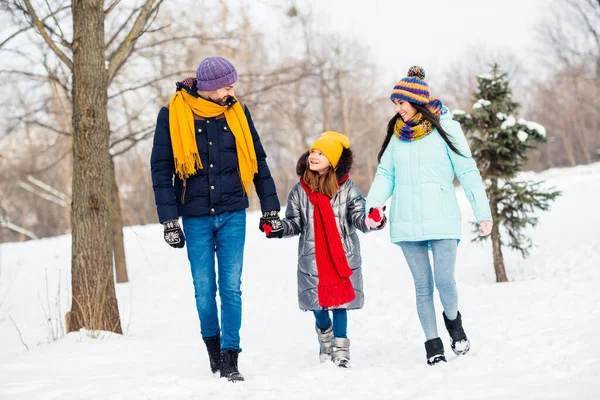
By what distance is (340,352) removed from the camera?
4.63 metres

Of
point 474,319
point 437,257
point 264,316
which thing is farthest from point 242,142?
point 264,316

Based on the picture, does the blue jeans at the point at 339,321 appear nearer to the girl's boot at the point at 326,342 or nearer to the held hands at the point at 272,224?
the girl's boot at the point at 326,342

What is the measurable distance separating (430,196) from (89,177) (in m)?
3.63

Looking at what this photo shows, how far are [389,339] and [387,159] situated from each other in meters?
2.24

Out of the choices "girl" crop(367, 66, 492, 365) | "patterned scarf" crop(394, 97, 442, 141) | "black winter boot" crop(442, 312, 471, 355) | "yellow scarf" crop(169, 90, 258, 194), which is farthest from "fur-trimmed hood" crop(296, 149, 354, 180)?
"black winter boot" crop(442, 312, 471, 355)

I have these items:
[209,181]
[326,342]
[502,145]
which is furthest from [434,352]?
[502,145]

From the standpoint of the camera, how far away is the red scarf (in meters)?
4.61

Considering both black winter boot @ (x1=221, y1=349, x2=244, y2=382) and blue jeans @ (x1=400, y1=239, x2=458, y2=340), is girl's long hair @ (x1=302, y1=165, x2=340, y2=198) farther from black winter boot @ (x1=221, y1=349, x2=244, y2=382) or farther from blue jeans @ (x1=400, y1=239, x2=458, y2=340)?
black winter boot @ (x1=221, y1=349, x2=244, y2=382)

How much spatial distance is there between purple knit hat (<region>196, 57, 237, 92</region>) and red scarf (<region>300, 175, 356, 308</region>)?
1163 mm

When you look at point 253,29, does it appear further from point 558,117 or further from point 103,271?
point 558,117

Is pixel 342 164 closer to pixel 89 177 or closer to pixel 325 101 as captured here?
pixel 89 177

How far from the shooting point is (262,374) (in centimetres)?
449

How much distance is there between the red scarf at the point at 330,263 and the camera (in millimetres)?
4609

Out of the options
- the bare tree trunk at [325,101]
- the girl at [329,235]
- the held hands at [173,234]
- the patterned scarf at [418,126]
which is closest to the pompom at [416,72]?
the patterned scarf at [418,126]
